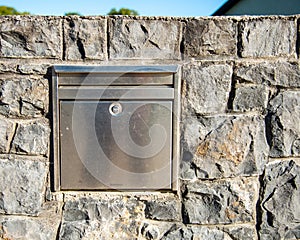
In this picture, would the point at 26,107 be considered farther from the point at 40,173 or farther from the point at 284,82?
the point at 284,82

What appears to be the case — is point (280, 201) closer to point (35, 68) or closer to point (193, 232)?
point (193, 232)

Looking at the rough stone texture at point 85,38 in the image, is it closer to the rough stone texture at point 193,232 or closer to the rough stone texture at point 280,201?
the rough stone texture at point 193,232

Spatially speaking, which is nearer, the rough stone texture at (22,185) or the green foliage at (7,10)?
the rough stone texture at (22,185)

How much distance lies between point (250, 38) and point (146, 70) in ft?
1.74

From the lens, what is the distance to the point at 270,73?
163 cm

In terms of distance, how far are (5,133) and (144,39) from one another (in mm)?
824

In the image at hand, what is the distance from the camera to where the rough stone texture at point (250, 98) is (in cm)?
164

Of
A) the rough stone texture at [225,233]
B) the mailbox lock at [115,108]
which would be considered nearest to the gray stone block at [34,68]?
the mailbox lock at [115,108]

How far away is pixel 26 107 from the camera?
5.39 feet

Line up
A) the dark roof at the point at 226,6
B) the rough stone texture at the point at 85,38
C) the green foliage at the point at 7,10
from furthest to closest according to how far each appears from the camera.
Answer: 1. the green foliage at the point at 7,10
2. the dark roof at the point at 226,6
3. the rough stone texture at the point at 85,38

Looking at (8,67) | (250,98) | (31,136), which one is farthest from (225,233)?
(8,67)

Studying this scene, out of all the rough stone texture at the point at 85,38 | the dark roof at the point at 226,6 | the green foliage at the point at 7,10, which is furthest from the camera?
the green foliage at the point at 7,10

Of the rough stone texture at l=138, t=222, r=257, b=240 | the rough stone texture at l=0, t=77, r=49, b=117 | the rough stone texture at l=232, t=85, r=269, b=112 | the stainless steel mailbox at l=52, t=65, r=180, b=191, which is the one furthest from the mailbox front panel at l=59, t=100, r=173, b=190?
the rough stone texture at l=232, t=85, r=269, b=112

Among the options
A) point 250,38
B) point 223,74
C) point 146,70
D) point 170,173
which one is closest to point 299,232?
point 170,173
